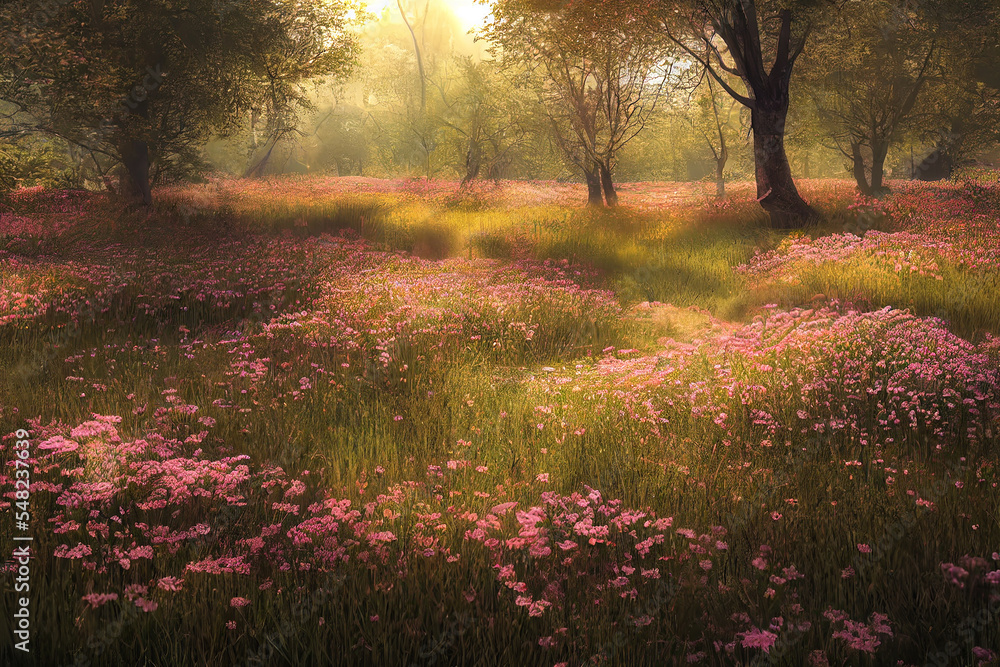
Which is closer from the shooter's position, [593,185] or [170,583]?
[170,583]

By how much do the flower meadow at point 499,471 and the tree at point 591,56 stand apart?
10390 mm

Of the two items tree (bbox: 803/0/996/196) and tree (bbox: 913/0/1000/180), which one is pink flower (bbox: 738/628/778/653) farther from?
tree (bbox: 913/0/1000/180)

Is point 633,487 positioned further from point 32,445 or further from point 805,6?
point 805,6

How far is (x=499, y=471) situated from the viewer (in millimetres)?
4254

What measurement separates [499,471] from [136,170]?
67.7 ft

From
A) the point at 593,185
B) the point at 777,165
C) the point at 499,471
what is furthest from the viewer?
the point at 593,185

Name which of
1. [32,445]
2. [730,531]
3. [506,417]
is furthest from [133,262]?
[730,531]

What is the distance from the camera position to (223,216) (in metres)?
19.2

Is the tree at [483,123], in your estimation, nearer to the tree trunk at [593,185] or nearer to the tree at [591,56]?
the tree at [591,56]

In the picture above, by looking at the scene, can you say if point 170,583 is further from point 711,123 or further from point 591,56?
point 711,123

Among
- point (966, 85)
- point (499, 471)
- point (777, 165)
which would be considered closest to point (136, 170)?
point (777, 165)

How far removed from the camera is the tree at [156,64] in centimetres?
1572

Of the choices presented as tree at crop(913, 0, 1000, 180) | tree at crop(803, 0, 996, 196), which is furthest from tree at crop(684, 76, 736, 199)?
tree at crop(913, 0, 1000, 180)

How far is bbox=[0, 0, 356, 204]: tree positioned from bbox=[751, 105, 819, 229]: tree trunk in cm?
1482
